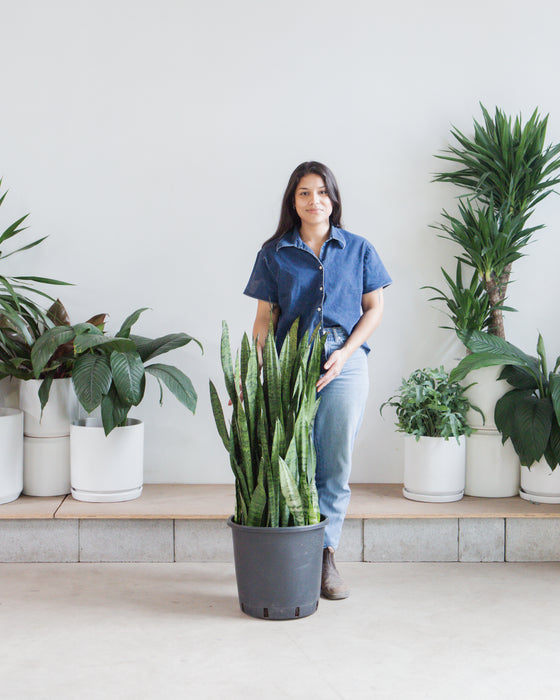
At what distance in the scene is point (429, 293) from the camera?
3527 mm

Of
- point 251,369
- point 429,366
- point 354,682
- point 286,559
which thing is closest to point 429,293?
point 429,366

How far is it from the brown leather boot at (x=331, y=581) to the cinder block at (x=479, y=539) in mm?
648

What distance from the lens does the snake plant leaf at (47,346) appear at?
2811mm

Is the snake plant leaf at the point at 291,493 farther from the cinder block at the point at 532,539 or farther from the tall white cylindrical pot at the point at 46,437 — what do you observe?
the tall white cylindrical pot at the point at 46,437

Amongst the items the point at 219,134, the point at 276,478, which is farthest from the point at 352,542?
the point at 219,134

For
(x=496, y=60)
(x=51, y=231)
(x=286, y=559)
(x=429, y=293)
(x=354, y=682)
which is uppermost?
(x=496, y=60)

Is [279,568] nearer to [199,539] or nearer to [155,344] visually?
[199,539]

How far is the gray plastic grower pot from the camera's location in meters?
2.36

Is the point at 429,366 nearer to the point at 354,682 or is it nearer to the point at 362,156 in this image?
the point at 362,156

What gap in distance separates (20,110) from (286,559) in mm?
2415

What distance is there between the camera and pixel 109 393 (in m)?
2.92

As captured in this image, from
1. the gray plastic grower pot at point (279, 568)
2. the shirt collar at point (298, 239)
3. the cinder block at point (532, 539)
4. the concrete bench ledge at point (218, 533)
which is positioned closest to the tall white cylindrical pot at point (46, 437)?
the concrete bench ledge at point (218, 533)

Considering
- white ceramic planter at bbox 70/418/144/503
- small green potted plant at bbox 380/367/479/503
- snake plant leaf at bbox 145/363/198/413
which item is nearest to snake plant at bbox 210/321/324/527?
snake plant leaf at bbox 145/363/198/413

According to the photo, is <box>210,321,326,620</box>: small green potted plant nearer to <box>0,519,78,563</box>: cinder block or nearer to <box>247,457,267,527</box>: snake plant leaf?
<box>247,457,267,527</box>: snake plant leaf
